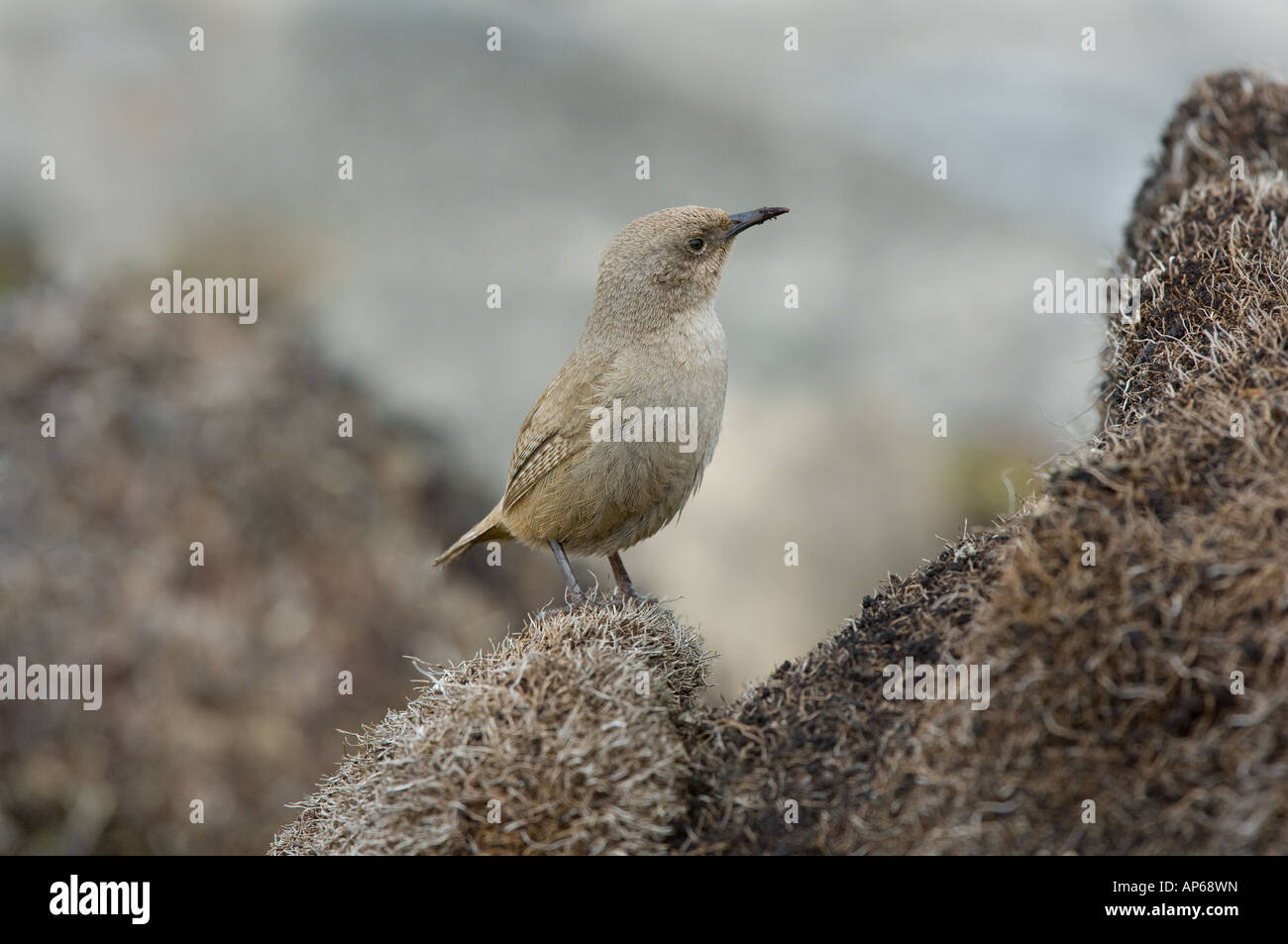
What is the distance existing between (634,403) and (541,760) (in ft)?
7.44

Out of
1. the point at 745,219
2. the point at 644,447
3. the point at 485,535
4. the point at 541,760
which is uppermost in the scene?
the point at 745,219

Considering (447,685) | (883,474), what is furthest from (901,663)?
(883,474)

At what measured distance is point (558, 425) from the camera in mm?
5555

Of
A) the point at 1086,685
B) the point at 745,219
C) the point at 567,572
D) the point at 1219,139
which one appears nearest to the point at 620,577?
the point at 567,572

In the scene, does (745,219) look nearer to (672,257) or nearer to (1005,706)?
(672,257)

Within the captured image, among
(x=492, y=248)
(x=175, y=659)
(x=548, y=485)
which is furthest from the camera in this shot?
(x=492, y=248)

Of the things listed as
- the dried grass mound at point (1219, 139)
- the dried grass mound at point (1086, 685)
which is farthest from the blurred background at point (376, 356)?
the dried grass mound at point (1086, 685)

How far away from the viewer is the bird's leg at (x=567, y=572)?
4.99 m

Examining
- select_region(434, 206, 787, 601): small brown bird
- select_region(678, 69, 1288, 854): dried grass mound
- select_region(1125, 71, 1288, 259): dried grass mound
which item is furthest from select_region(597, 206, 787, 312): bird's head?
select_region(1125, 71, 1288, 259): dried grass mound

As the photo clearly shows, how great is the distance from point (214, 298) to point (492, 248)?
3.43m

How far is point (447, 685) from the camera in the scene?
410 centimetres

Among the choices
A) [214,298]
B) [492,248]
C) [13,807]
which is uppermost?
[492,248]
